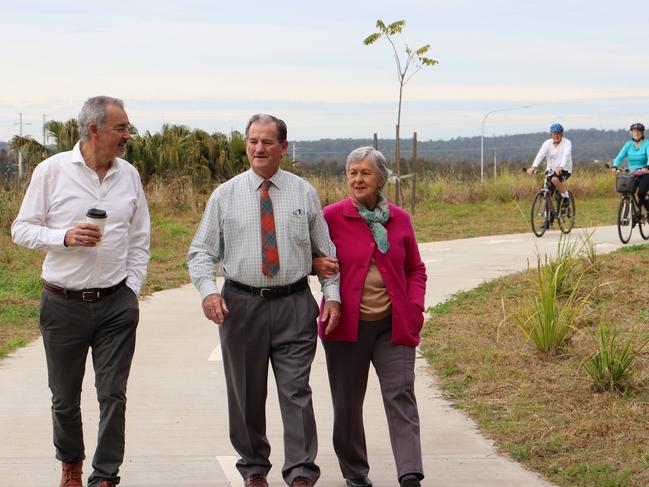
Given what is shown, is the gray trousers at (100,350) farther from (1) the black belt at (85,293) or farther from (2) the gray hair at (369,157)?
(2) the gray hair at (369,157)

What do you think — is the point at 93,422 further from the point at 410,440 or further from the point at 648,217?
the point at 648,217

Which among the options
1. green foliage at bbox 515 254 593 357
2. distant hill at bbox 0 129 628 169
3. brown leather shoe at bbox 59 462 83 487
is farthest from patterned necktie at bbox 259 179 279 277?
distant hill at bbox 0 129 628 169

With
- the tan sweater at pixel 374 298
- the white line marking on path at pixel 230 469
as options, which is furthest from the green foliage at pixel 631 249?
the tan sweater at pixel 374 298

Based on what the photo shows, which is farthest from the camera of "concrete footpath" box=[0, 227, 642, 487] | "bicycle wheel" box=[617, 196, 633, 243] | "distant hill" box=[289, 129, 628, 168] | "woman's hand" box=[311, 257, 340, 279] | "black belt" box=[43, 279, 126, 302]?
"distant hill" box=[289, 129, 628, 168]

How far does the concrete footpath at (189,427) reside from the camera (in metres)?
6.98

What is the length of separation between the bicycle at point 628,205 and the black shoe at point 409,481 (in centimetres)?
1396

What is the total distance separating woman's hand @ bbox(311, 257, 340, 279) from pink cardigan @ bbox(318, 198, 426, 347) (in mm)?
91

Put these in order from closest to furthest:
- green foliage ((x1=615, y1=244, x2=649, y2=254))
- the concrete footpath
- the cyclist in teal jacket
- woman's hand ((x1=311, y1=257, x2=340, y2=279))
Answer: woman's hand ((x1=311, y1=257, x2=340, y2=279)), the concrete footpath, green foliage ((x1=615, y1=244, x2=649, y2=254)), the cyclist in teal jacket

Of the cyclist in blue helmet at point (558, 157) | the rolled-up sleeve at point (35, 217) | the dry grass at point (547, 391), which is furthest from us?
the cyclist in blue helmet at point (558, 157)

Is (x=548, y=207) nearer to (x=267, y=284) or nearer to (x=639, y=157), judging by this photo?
(x=639, y=157)

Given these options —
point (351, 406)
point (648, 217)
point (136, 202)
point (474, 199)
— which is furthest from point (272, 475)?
point (474, 199)

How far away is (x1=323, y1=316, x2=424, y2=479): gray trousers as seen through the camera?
643 centimetres

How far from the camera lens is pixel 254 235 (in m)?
6.31

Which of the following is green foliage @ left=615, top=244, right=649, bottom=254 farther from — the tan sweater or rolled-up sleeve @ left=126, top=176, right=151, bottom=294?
rolled-up sleeve @ left=126, top=176, right=151, bottom=294
